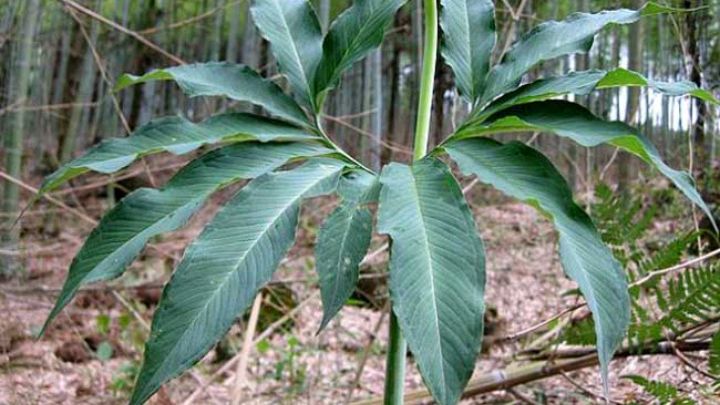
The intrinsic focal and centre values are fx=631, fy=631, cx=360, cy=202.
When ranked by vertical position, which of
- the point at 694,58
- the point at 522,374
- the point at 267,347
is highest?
the point at 694,58

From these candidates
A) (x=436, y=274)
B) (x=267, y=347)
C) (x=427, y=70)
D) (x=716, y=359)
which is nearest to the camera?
(x=436, y=274)

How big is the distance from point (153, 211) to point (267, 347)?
5.41 feet

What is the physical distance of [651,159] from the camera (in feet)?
2.30

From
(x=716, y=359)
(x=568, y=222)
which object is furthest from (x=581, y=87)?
(x=716, y=359)

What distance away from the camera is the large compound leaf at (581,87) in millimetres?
734

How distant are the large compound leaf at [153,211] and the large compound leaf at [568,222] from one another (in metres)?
0.22

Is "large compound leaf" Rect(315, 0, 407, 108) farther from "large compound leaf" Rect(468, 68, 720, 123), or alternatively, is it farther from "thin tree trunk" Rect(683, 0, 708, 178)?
"thin tree trunk" Rect(683, 0, 708, 178)

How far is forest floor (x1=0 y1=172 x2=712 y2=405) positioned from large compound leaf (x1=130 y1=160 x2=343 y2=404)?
3.26ft

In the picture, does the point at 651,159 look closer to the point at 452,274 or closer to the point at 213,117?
the point at 452,274

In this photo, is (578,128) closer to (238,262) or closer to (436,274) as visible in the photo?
(436,274)

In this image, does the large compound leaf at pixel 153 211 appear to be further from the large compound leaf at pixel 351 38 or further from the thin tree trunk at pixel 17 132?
the thin tree trunk at pixel 17 132

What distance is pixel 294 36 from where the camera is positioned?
89cm

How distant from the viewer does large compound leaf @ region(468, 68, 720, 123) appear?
734 millimetres

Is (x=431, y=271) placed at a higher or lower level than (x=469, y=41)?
lower
